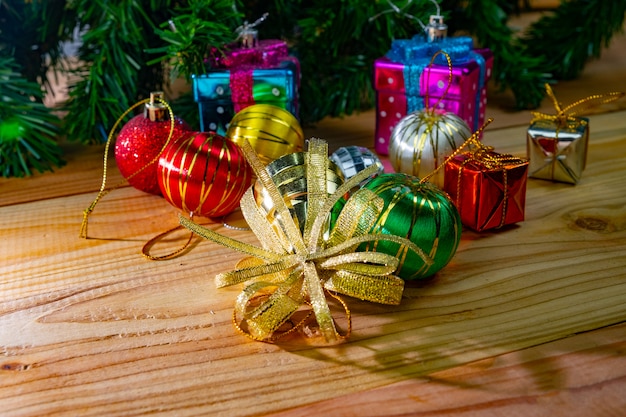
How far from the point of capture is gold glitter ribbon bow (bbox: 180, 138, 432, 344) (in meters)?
0.66

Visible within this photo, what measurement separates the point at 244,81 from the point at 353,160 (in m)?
0.23

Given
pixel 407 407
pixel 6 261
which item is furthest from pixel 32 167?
pixel 407 407

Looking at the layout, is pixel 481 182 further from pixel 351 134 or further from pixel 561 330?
pixel 351 134

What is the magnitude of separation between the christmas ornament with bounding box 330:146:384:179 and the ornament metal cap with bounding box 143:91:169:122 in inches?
9.3

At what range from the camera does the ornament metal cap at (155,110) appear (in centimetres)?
90

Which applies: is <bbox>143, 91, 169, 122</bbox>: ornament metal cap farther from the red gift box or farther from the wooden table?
the red gift box

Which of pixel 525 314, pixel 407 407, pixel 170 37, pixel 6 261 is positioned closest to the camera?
pixel 407 407

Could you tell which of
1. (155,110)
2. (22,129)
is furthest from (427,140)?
(22,129)

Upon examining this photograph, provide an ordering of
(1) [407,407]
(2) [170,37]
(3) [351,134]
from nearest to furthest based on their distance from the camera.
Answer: (1) [407,407] → (2) [170,37] → (3) [351,134]

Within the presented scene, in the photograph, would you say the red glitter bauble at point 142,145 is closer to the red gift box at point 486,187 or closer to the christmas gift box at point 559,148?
the red gift box at point 486,187

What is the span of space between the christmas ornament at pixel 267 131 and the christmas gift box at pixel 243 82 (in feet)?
0.21

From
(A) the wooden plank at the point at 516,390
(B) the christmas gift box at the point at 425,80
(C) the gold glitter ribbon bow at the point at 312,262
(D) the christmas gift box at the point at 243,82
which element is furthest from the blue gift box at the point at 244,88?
(A) the wooden plank at the point at 516,390

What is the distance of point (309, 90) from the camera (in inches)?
47.4

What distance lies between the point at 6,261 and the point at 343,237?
15.7 inches
